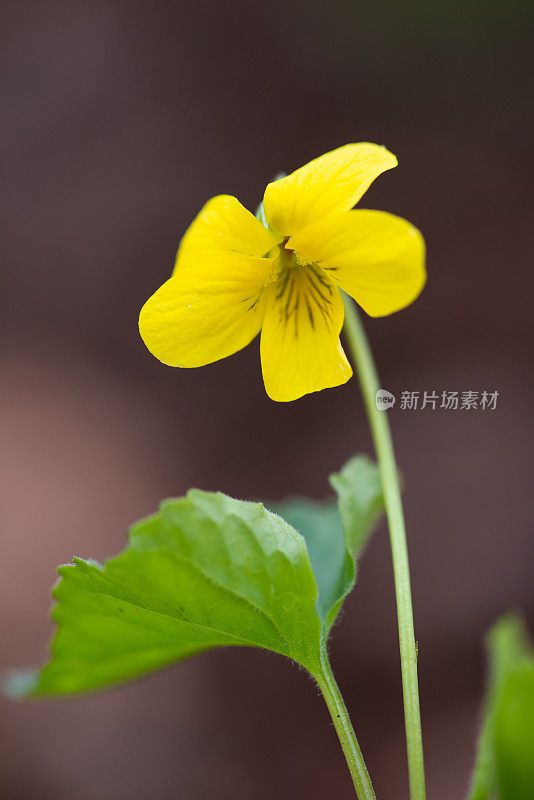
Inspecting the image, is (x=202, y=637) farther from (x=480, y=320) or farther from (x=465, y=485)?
(x=480, y=320)

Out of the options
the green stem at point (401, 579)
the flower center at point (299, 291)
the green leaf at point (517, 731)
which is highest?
the flower center at point (299, 291)

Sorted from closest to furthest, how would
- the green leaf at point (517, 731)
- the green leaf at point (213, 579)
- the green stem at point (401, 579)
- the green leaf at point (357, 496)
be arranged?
the green leaf at point (517, 731) < the green stem at point (401, 579) < the green leaf at point (213, 579) < the green leaf at point (357, 496)

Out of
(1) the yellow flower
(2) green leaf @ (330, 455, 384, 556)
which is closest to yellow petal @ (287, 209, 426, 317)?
(1) the yellow flower

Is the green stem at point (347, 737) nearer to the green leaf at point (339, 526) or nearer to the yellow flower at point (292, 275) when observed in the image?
the green leaf at point (339, 526)

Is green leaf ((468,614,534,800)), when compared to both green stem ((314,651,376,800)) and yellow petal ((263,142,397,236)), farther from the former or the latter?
yellow petal ((263,142,397,236))

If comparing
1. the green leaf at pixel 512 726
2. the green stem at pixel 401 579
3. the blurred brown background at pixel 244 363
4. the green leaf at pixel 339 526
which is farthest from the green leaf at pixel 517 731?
the blurred brown background at pixel 244 363

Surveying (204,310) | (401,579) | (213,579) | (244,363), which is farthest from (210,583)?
(244,363)

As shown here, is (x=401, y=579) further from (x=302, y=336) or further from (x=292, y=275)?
(x=292, y=275)
